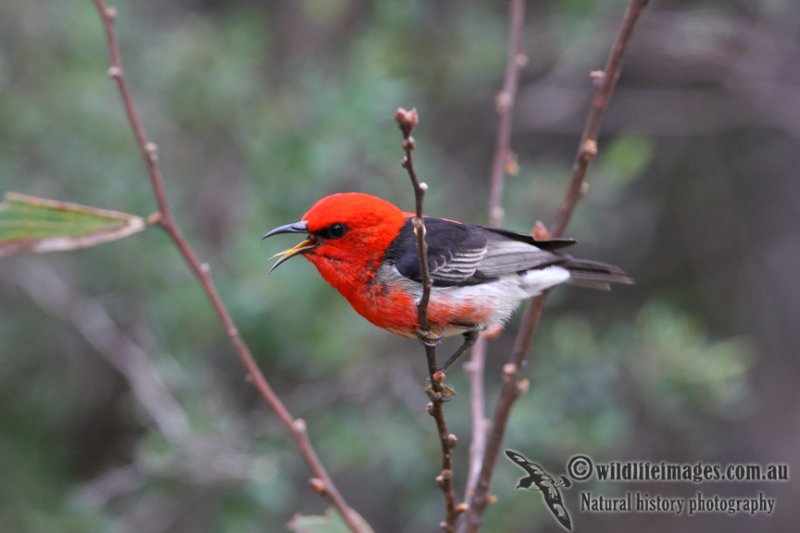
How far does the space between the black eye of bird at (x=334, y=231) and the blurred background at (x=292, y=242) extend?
70.6 inches

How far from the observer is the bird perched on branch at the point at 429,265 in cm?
289

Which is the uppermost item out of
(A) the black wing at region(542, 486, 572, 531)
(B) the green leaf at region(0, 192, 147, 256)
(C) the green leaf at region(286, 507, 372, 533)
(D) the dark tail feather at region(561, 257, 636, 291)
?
(D) the dark tail feather at region(561, 257, 636, 291)

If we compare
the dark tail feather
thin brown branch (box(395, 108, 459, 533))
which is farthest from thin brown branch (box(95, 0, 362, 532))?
the dark tail feather

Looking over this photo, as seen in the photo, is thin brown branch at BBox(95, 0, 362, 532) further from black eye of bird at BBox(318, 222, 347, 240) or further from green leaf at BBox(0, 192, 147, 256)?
black eye of bird at BBox(318, 222, 347, 240)

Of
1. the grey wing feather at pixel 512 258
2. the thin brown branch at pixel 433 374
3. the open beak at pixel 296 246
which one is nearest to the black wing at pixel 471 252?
the grey wing feather at pixel 512 258

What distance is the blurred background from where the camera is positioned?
15.9ft

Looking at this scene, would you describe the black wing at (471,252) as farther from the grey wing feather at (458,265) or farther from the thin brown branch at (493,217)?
the thin brown branch at (493,217)

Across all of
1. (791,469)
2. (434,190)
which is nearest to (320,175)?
(434,190)

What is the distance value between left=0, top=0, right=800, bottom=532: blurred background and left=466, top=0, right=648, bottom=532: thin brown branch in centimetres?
181

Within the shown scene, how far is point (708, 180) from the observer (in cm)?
784

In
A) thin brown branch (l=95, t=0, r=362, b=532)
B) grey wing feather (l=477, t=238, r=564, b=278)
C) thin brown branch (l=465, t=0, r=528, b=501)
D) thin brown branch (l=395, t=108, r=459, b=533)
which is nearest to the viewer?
thin brown branch (l=395, t=108, r=459, b=533)

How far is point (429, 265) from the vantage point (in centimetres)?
311

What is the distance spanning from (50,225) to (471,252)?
4.95 feet

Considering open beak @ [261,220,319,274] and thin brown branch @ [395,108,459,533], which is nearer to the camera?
thin brown branch @ [395,108,459,533]
